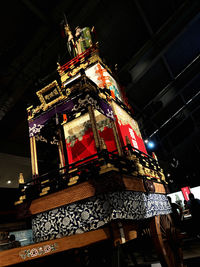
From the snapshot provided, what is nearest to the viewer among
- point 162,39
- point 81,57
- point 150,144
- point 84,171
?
point 84,171

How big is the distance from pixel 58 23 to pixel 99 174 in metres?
7.31

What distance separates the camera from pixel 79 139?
6.19 metres

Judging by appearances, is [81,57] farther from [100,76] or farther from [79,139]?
[79,139]

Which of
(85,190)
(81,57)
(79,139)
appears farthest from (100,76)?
(85,190)

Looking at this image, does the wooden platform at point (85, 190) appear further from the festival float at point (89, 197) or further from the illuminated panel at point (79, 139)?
the illuminated panel at point (79, 139)

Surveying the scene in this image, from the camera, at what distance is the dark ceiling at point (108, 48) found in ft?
25.2

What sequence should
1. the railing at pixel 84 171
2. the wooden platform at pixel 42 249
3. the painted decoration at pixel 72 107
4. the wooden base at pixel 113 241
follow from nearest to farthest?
1. the wooden platform at pixel 42 249
2. the wooden base at pixel 113 241
3. the railing at pixel 84 171
4. the painted decoration at pixel 72 107

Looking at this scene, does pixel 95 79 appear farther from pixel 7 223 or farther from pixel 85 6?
pixel 7 223

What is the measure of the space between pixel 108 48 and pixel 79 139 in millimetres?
6437

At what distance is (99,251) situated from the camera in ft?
11.9

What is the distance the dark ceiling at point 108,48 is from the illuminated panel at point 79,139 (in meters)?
3.13

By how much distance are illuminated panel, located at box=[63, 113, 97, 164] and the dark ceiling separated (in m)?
3.13

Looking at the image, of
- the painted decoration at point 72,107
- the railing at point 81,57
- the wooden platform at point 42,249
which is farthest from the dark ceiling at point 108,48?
the wooden platform at point 42,249

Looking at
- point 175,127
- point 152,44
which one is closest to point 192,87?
point 175,127
